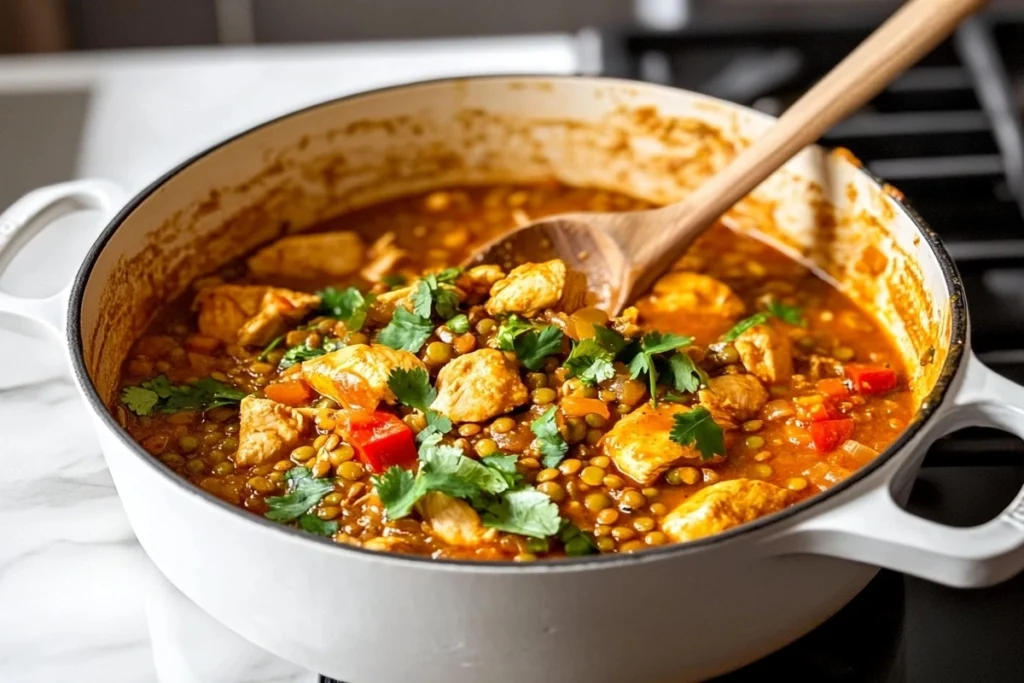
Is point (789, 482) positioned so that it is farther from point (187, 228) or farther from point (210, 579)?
point (187, 228)

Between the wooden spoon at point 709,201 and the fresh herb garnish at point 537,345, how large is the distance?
0.28m

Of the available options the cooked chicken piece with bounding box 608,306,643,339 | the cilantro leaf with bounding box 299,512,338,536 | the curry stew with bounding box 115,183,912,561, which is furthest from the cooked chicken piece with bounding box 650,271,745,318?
the cilantro leaf with bounding box 299,512,338,536

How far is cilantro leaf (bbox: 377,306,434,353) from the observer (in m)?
2.02

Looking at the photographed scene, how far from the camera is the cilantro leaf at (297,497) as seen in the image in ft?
5.70

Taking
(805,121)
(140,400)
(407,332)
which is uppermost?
(805,121)

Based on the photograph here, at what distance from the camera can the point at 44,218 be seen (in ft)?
6.91

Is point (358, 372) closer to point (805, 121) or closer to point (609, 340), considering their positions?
point (609, 340)

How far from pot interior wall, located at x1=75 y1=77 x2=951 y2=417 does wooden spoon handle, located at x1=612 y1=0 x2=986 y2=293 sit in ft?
0.52

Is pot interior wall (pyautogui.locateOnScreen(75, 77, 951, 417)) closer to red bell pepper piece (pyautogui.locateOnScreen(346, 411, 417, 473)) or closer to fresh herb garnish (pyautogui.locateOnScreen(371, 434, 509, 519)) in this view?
red bell pepper piece (pyautogui.locateOnScreen(346, 411, 417, 473))

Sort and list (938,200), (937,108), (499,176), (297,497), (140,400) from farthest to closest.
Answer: (937,108) < (499,176) < (938,200) < (140,400) < (297,497)

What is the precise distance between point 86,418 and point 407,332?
0.65m

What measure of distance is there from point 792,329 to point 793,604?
33.5 inches

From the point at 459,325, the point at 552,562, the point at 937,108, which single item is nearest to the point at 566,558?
the point at 552,562

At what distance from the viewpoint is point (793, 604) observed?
152 cm
